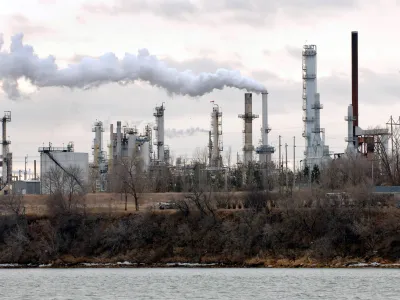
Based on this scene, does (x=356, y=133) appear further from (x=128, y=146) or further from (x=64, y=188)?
(x=64, y=188)

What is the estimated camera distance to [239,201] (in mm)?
96750

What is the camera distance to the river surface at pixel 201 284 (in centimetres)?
5484

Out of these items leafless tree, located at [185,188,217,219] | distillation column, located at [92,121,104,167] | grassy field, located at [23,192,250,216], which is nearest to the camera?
leafless tree, located at [185,188,217,219]

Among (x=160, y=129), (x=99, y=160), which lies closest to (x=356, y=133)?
(x=160, y=129)

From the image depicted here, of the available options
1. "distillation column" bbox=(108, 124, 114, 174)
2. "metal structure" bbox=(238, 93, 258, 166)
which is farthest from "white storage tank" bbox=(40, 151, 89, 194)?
"metal structure" bbox=(238, 93, 258, 166)

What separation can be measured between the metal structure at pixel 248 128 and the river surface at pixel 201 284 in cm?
5961

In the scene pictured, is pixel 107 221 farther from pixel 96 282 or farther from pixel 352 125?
pixel 352 125

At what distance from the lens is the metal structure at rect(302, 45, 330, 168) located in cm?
13062

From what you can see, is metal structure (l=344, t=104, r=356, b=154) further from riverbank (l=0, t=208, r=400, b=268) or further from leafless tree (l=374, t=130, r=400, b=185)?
riverbank (l=0, t=208, r=400, b=268)

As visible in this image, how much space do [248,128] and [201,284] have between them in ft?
247

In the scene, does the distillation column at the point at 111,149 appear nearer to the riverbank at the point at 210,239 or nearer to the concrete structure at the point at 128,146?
the concrete structure at the point at 128,146

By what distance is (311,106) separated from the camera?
5148 inches

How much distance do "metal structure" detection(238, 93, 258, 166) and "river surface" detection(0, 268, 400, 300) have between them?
5961cm

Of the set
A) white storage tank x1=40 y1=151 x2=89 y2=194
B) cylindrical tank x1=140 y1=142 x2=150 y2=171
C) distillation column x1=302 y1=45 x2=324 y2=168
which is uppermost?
distillation column x1=302 y1=45 x2=324 y2=168
